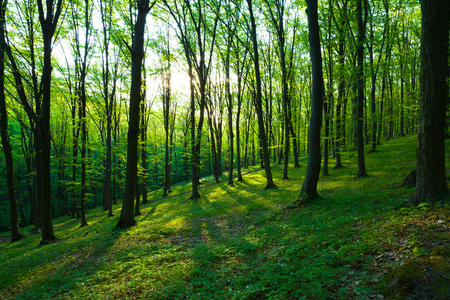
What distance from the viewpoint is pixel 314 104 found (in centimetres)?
842

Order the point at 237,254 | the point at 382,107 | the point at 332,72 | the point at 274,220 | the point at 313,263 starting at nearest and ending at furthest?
the point at 313,263
the point at 237,254
the point at 274,220
the point at 332,72
the point at 382,107

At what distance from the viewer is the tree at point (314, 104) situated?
8195 millimetres

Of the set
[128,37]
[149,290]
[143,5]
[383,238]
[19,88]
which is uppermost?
[128,37]

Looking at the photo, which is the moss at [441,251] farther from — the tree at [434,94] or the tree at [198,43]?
the tree at [198,43]

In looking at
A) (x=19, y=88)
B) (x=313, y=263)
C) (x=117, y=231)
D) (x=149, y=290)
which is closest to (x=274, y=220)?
(x=313, y=263)

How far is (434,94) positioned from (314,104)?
12.2 ft

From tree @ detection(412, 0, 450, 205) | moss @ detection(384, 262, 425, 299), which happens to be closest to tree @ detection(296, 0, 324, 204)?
tree @ detection(412, 0, 450, 205)

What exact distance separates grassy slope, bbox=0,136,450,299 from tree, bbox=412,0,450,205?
0.78 meters

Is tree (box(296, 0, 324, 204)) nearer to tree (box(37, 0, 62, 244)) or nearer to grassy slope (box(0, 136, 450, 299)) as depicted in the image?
grassy slope (box(0, 136, 450, 299))

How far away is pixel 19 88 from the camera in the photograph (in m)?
10.2

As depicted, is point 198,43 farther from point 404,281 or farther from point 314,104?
point 404,281

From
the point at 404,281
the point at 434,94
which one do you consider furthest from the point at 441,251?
the point at 434,94

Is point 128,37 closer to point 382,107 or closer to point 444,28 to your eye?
point 444,28

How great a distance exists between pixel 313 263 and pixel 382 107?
30.2 m
